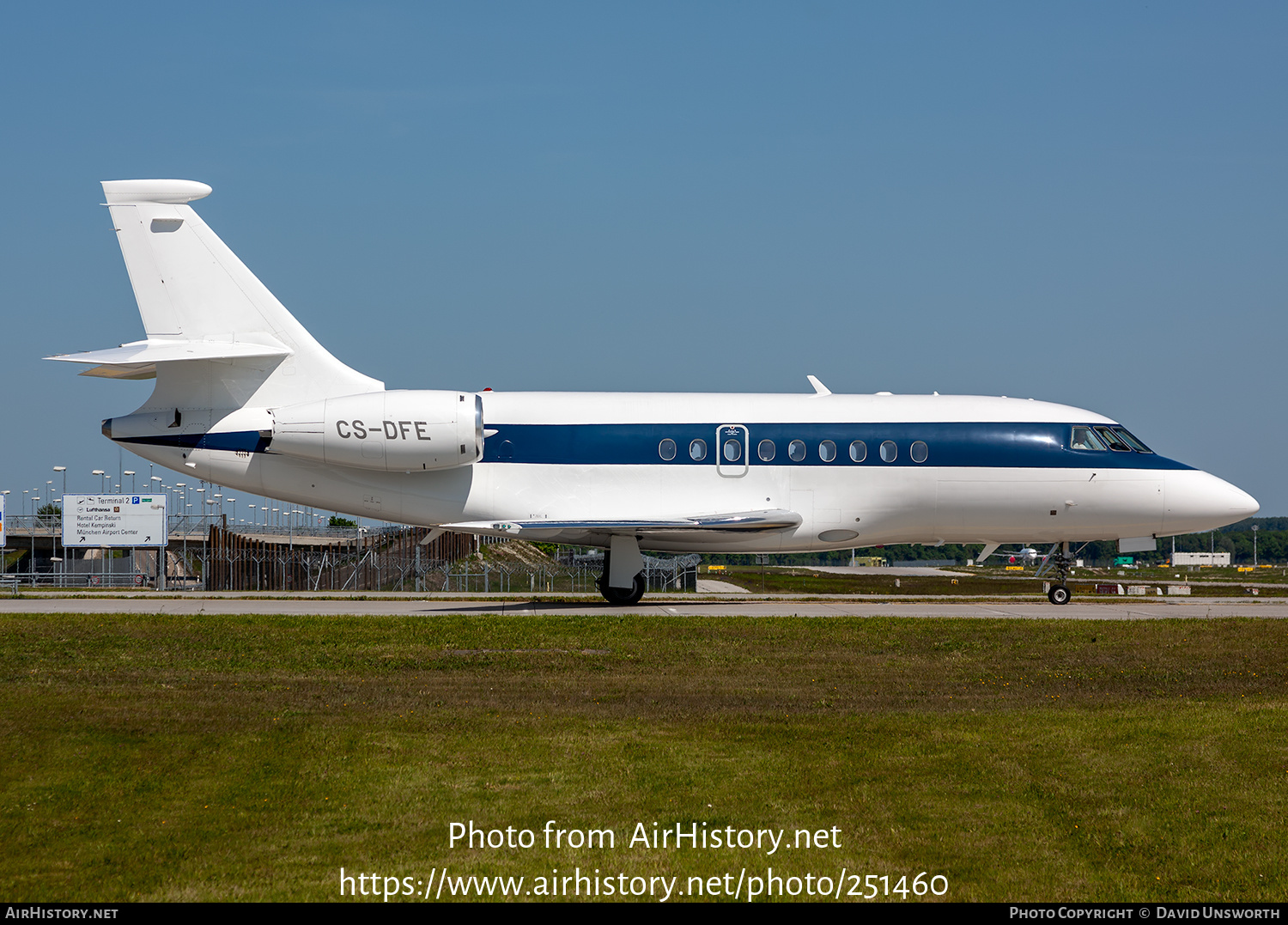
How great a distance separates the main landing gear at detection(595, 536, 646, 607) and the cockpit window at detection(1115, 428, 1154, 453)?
10769mm

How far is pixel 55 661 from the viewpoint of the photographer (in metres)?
14.8

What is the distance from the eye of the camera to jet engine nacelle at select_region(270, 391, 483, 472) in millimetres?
22391

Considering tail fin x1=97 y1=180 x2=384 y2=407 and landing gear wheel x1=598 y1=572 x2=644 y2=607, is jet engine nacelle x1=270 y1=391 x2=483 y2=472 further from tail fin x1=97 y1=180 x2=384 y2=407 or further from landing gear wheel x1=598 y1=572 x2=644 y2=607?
landing gear wheel x1=598 y1=572 x2=644 y2=607

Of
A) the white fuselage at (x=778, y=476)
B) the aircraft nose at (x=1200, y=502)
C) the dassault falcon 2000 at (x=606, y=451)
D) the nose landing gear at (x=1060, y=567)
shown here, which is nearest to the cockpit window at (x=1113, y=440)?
the dassault falcon 2000 at (x=606, y=451)

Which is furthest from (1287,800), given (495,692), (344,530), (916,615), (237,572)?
(344,530)

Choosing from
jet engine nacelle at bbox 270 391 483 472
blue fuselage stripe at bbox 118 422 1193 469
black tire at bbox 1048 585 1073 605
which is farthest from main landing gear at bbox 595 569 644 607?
black tire at bbox 1048 585 1073 605

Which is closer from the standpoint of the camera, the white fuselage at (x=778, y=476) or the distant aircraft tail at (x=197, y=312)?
the distant aircraft tail at (x=197, y=312)

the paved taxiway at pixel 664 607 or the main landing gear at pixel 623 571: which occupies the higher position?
the main landing gear at pixel 623 571

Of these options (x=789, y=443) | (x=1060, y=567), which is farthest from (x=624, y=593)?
(x=1060, y=567)

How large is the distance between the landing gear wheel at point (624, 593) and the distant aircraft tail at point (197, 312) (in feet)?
24.0

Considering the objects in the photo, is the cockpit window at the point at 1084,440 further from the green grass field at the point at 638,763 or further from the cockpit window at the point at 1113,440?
the green grass field at the point at 638,763

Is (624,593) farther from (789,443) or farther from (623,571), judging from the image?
(789,443)

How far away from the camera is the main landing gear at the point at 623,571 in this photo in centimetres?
2420

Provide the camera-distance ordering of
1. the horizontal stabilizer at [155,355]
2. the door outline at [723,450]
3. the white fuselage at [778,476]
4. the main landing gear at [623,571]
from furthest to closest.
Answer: the main landing gear at [623,571], the door outline at [723,450], the white fuselage at [778,476], the horizontal stabilizer at [155,355]
